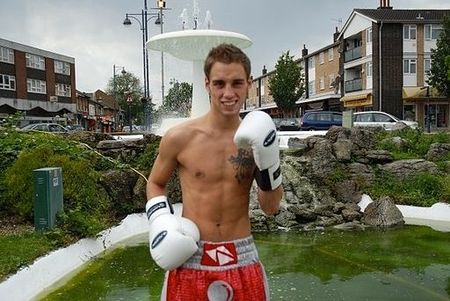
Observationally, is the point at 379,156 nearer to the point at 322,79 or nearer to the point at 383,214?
the point at 383,214

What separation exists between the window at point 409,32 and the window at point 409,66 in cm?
156

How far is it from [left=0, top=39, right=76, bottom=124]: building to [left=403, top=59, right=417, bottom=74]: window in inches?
1073

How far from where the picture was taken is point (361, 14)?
37719 mm

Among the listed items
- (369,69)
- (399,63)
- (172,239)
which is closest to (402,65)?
(399,63)

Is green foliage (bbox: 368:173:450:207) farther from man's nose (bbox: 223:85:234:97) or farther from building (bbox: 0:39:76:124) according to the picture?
building (bbox: 0:39:76:124)

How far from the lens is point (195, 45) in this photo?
1241 centimetres

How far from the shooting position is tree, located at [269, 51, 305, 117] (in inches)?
1738

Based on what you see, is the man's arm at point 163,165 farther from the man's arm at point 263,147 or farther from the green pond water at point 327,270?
the green pond water at point 327,270

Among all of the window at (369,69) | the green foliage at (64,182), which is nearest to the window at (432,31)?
the window at (369,69)

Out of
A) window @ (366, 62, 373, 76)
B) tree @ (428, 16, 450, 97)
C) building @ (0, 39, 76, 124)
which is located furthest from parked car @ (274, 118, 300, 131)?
building @ (0, 39, 76, 124)

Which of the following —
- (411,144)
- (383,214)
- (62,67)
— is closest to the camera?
(383,214)

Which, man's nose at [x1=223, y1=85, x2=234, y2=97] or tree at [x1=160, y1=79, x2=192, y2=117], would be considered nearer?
man's nose at [x1=223, y1=85, x2=234, y2=97]

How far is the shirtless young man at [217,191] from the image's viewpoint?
2398mm

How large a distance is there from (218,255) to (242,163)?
0.45 m
